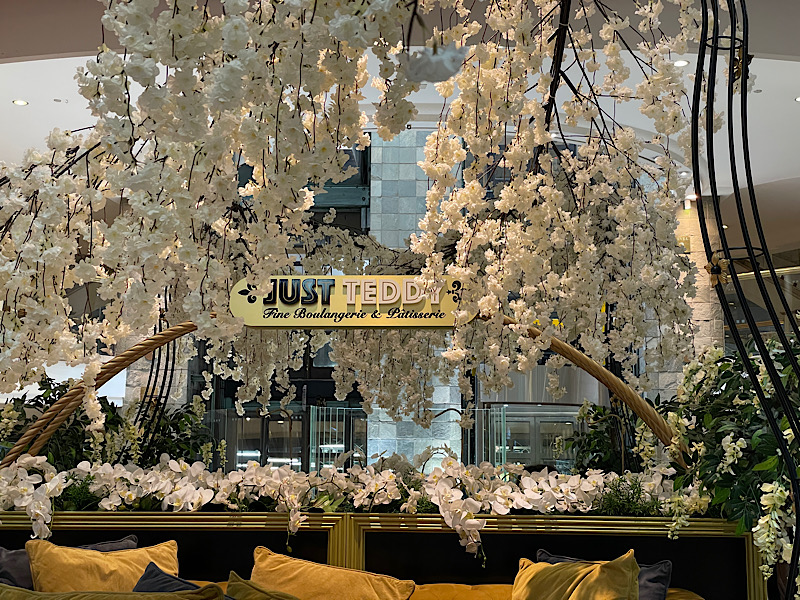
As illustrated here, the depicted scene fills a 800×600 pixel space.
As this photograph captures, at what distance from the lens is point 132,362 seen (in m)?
3.23

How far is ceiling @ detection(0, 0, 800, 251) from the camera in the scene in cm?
308

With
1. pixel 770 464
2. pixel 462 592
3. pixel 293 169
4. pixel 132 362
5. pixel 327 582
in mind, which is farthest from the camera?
pixel 132 362

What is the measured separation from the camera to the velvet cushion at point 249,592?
7.83 ft

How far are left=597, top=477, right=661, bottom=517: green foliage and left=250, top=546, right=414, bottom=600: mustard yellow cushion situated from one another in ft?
2.79

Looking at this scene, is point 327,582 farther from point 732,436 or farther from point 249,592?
point 732,436

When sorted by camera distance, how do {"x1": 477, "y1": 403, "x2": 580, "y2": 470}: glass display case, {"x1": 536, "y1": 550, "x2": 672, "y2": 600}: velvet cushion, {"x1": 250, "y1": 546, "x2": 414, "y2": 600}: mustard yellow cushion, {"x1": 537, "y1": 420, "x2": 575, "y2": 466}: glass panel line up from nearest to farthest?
{"x1": 536, "y1": 550, "x2": 672, "y2": 600}: velvet cushion → {"x1": 250, "y1": 546, "x2": 414, "y2": 600}: mustard yellow cushion → {"x1": 477, "y1": 403, "x2": 580, "y2": 470}: glass display case → {"x1": 537, "y1": 420, "x2": 575, "y2": 466}: glass panel

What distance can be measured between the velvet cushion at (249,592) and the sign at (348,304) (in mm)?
1384

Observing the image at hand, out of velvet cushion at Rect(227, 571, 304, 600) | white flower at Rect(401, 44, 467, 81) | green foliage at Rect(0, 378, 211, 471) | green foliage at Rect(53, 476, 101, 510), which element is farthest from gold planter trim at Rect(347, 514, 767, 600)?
white flower at Rect(401, 44, 467, 81)

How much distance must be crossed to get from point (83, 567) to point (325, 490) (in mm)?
942

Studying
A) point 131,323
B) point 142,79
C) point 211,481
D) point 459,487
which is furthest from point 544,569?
point 142,79

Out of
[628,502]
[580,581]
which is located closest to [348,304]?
[628,502]

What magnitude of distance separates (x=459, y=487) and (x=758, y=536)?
1.18 meters

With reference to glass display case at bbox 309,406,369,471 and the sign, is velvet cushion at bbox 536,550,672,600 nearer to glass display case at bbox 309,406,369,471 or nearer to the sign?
the sign

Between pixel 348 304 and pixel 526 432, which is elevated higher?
pixel 348 304
